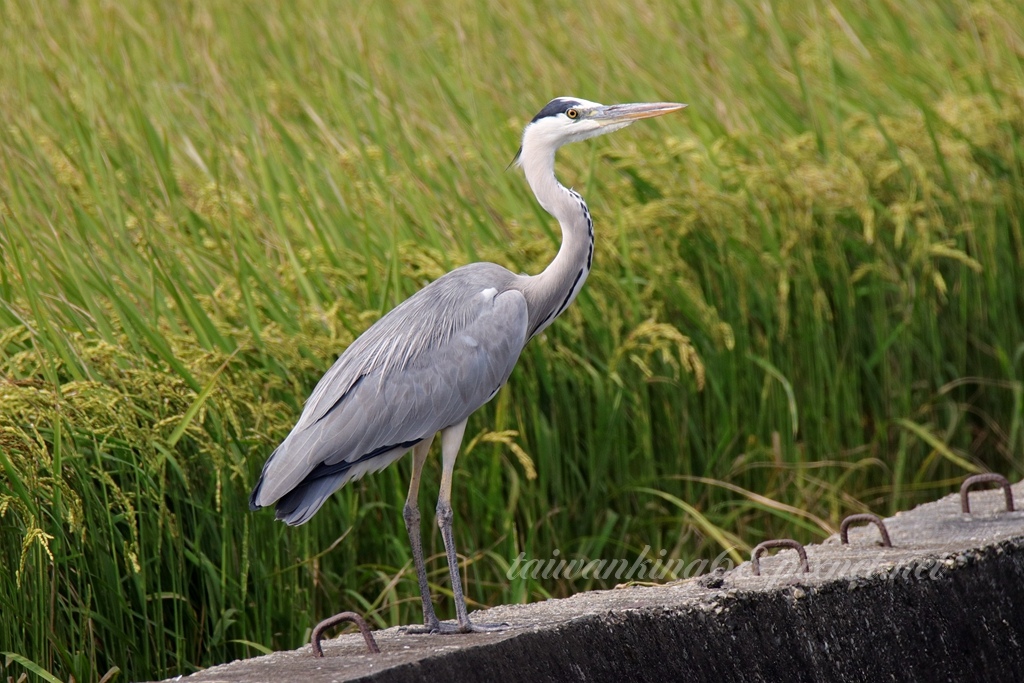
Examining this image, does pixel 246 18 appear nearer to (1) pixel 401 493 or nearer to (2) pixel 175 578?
(1) pixel 401 493

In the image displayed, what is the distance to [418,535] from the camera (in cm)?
327

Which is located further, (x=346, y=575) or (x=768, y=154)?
(x=768, y=154)

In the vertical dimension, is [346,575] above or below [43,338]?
below

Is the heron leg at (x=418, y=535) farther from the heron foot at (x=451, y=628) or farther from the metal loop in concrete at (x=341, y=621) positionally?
the metal loop in concrete at (x=341, y=621)

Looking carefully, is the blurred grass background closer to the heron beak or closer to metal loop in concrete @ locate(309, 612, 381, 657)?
metal loop in concrete @ locate(309, 612, 381, 657)

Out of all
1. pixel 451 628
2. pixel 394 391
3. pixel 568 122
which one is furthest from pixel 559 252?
pixel 451 628

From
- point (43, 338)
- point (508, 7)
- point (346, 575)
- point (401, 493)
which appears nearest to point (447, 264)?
point (401, 493)

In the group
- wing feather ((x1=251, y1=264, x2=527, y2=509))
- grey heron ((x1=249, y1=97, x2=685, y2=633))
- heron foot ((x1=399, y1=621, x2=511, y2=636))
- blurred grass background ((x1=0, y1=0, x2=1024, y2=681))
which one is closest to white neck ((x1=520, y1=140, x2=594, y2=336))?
grey heron ((x1=249, y1=97, x2=685, y2=633))

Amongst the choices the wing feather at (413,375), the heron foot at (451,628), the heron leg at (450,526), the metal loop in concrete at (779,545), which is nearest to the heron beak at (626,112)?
the wing feather at (413,375)

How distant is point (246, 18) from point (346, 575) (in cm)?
392

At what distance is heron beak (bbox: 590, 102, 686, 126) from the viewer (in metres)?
3.92

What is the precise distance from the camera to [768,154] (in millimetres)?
5465

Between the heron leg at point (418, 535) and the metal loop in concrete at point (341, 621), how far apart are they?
0.35 m

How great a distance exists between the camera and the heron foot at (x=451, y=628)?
288cm
